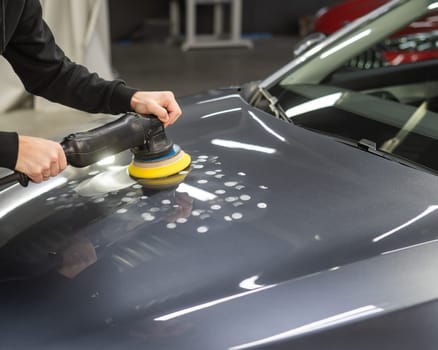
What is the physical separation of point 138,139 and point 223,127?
27 cm

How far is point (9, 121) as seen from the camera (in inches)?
161

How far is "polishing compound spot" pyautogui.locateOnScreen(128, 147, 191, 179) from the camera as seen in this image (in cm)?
124

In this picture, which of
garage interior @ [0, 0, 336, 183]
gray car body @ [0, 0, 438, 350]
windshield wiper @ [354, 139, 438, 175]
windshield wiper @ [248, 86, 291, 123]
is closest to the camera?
gray car body @ [0, 0, 438, 350]

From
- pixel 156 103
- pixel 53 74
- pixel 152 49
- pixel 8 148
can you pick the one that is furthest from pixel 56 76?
pixel 152 49

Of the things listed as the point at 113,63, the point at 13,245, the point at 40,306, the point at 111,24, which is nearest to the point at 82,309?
the point at 40,306

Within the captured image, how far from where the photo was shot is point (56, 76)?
1377 mm

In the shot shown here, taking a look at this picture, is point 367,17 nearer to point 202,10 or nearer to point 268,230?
point 268,230

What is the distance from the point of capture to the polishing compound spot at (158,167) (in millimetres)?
1238

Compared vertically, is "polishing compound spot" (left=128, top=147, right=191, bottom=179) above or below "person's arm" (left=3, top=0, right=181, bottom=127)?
below

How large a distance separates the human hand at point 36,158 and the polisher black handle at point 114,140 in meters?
0.03

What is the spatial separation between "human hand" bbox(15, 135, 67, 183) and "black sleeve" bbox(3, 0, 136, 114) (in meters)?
0.38

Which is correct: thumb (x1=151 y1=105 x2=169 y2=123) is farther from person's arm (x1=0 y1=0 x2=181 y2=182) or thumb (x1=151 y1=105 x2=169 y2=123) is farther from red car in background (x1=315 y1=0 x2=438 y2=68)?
red car in background (x1=315 y1=0 x2=438 y2=68)

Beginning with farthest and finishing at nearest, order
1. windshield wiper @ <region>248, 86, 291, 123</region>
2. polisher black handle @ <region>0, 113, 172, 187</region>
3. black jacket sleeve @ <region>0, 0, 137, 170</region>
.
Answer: windshield wiper @ <region>248, 86, 291, 123</region>, black jacket sleeve @ <region>0, 0, 137, 170</region>, polisher black handle @ <region>0, 113, 172, 187</region>

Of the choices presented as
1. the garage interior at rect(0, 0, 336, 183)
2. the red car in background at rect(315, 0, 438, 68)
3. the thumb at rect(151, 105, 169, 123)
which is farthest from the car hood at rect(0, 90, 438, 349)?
the red car in background at rect(315, 0, 438, 68)
